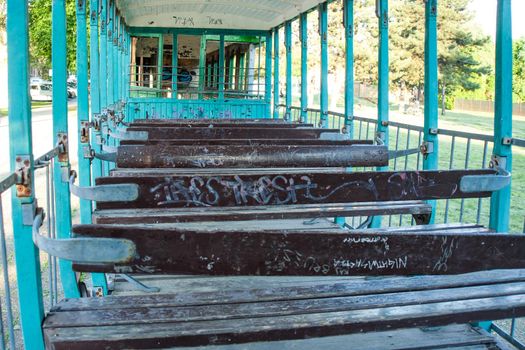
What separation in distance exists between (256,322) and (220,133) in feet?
13.1

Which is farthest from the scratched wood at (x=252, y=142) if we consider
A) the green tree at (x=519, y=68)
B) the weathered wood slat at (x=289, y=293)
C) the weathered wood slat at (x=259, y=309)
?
the green tree at (x=519, y=68)

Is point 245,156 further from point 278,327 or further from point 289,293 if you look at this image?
point 278,327

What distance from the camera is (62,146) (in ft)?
12.4

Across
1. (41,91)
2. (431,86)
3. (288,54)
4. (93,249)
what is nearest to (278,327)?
(93,249)

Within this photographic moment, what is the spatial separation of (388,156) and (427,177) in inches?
58.3

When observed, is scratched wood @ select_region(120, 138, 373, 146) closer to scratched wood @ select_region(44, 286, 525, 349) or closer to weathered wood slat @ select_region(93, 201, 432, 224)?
weathered wood slat @ select_region(93, 201, 432, 224)

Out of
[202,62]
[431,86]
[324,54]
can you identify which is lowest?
[431,86]

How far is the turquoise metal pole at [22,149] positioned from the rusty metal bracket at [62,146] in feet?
3.99

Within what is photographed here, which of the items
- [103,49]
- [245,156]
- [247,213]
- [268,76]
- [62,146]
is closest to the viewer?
[62,146]

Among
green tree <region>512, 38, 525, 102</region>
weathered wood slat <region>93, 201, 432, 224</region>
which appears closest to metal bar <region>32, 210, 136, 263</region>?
weathered wood slat <region>93, 201, 432, 224</region>

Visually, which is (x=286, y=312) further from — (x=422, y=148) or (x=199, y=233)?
(x=422, y=148)

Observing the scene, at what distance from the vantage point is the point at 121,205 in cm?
311

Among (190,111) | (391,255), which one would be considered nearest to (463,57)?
(190,111)

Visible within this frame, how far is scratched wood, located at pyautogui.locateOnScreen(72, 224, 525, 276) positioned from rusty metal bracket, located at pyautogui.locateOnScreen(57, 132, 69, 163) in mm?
1758
